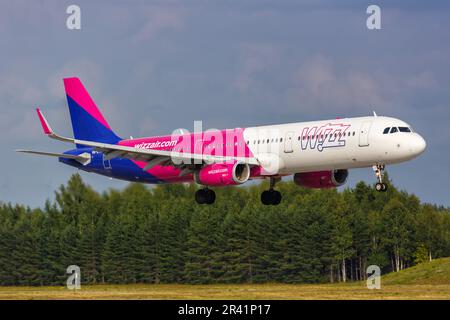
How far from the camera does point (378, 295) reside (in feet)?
215

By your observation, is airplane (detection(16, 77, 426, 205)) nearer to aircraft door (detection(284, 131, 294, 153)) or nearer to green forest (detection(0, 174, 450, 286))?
aircraft door (detection(284, 131, 294, 153))

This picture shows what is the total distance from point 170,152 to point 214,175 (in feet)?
13.0

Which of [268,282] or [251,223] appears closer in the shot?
[268,282]

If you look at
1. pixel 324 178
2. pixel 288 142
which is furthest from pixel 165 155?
pixel 324 178

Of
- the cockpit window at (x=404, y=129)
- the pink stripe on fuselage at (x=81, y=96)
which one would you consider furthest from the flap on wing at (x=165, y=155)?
the pink stripe on fuselage at (x=81, y=96)

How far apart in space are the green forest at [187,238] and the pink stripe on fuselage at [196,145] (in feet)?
94.0

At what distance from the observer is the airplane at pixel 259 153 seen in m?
75.4

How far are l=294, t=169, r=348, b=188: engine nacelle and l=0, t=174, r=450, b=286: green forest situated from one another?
30815mm

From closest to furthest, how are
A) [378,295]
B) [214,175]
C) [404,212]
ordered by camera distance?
[378,295], [214,175], [404,212]

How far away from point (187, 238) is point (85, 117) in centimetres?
2980

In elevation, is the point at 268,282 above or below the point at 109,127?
below

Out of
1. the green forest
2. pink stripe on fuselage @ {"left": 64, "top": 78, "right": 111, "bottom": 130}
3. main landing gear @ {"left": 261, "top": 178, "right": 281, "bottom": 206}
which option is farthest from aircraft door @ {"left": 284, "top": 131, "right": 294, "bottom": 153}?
the green forest

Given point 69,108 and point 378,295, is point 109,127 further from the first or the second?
point 378,295
